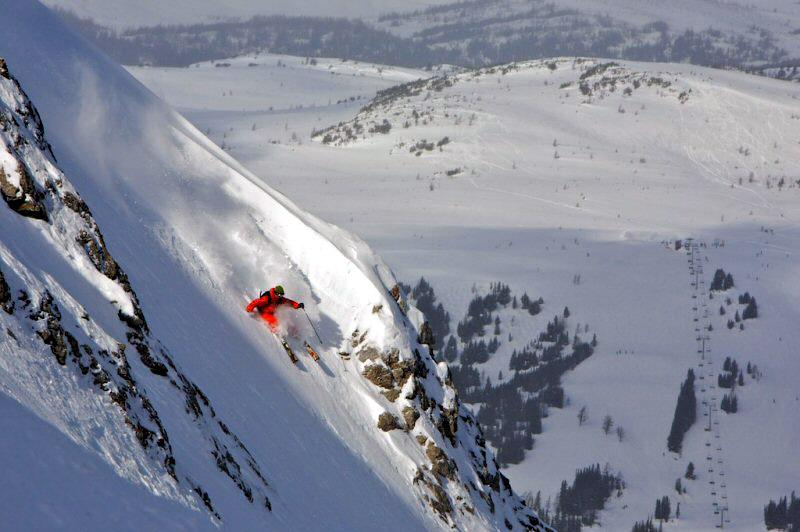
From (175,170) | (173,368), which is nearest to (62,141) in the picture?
(175,170)

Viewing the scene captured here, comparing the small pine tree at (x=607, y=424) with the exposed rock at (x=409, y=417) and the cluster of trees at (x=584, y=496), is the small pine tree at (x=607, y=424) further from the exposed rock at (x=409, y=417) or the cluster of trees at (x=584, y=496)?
the exposed rock at (x=409, y=417)

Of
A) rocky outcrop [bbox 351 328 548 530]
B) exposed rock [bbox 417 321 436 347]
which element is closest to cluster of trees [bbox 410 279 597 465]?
exposed rock [bbox 417 321 436 347]

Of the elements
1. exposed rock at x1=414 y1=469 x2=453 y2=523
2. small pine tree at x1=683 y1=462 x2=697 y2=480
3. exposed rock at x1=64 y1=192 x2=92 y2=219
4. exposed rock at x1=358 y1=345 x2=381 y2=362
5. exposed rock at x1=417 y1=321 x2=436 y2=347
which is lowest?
small pine tree at x1=683 y1=462 x2=697 y2=480

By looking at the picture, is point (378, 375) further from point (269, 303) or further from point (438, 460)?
point (269, 303)

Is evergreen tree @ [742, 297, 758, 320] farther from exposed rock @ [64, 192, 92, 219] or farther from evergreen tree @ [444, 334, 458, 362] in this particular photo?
exposed rock @ [64, 192, 92, 219]

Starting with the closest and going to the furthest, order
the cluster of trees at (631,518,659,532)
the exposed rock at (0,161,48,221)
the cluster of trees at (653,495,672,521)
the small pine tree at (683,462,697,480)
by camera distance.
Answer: the exposed rock at (0,161,48,221) → the cluster of trees at (631,518,659,532) → the cluster of trees at (653,495,672,521) → the small pine tree at (683,462,697,480)

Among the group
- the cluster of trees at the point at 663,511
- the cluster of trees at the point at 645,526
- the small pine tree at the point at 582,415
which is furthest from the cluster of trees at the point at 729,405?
the cluster of trees at the point at 645,526
